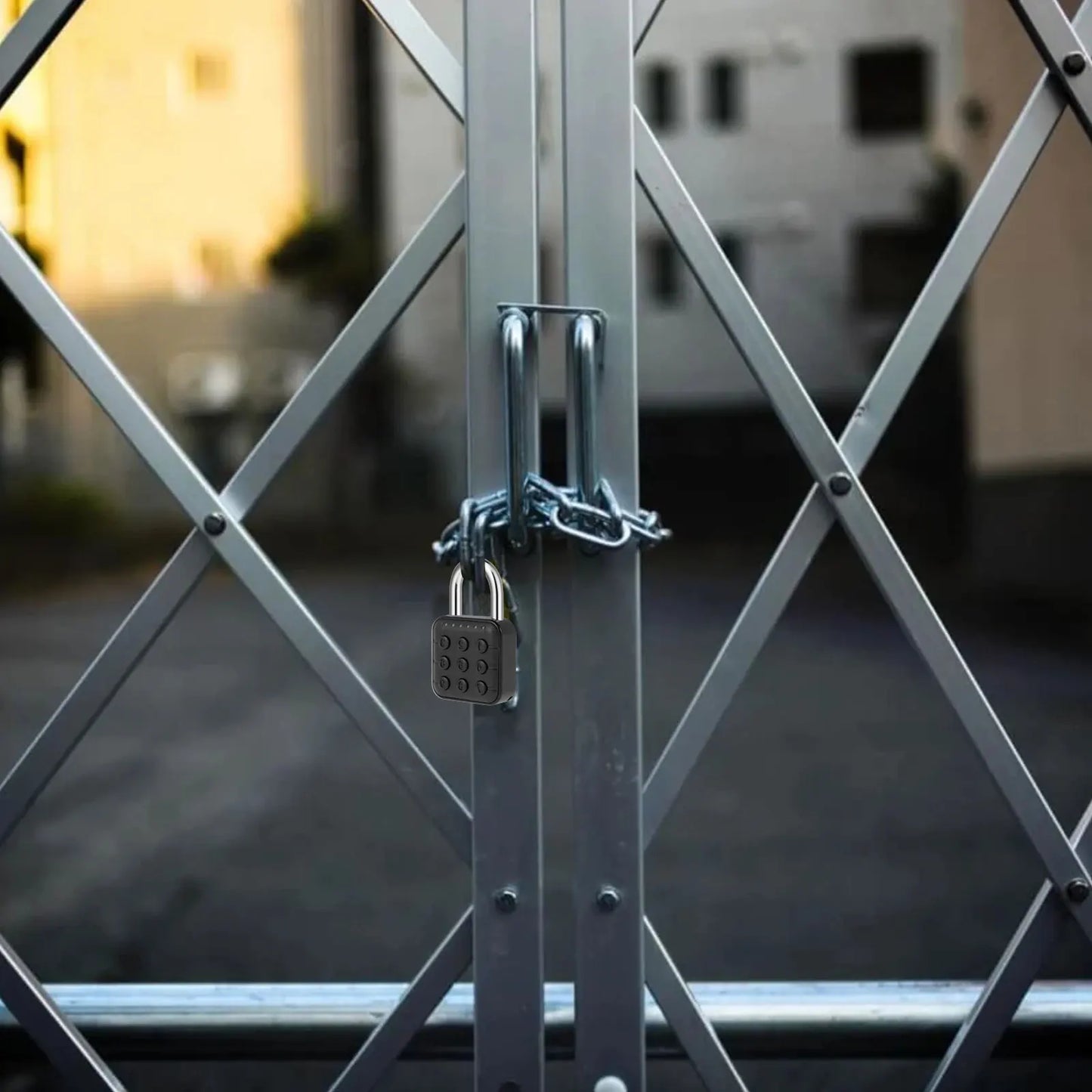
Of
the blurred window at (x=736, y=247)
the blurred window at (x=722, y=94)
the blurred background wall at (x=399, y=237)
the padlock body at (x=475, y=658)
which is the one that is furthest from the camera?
the blurred window at (x=722, y=94)

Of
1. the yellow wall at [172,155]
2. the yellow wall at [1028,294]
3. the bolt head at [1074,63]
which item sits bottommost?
Answer: the bolt head at [1074,63]

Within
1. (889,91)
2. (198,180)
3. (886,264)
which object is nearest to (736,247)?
(886,264)

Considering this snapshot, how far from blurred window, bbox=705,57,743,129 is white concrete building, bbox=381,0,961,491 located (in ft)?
0.08

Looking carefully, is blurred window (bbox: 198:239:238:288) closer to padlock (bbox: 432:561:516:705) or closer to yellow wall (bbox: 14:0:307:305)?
yellow wall (bbox: 14:0:307:305)

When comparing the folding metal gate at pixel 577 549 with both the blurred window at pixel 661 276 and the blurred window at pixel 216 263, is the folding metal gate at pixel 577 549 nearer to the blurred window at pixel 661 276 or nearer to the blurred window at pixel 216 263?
the blurred window at pixel 661 276

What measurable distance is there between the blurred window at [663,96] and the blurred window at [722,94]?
1.70ft

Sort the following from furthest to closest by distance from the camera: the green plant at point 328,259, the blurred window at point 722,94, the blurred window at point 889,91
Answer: the green plant at point 328,259 < the blurred window at point 722,94 < the blurred window at point 889,91

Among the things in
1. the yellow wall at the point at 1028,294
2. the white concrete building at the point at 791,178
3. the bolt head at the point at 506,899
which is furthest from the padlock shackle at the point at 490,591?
the white concrete building at the point at 791,178

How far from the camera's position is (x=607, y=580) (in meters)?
1.58

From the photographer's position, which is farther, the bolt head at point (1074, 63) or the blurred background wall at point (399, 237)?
the blurred background wall at point (399, 237)

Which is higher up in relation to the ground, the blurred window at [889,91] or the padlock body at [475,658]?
the blurred window at [889,91]

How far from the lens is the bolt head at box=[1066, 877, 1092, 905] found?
5.52ft

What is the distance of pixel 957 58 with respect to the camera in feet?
65.6

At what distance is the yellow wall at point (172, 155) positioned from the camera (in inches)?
914
